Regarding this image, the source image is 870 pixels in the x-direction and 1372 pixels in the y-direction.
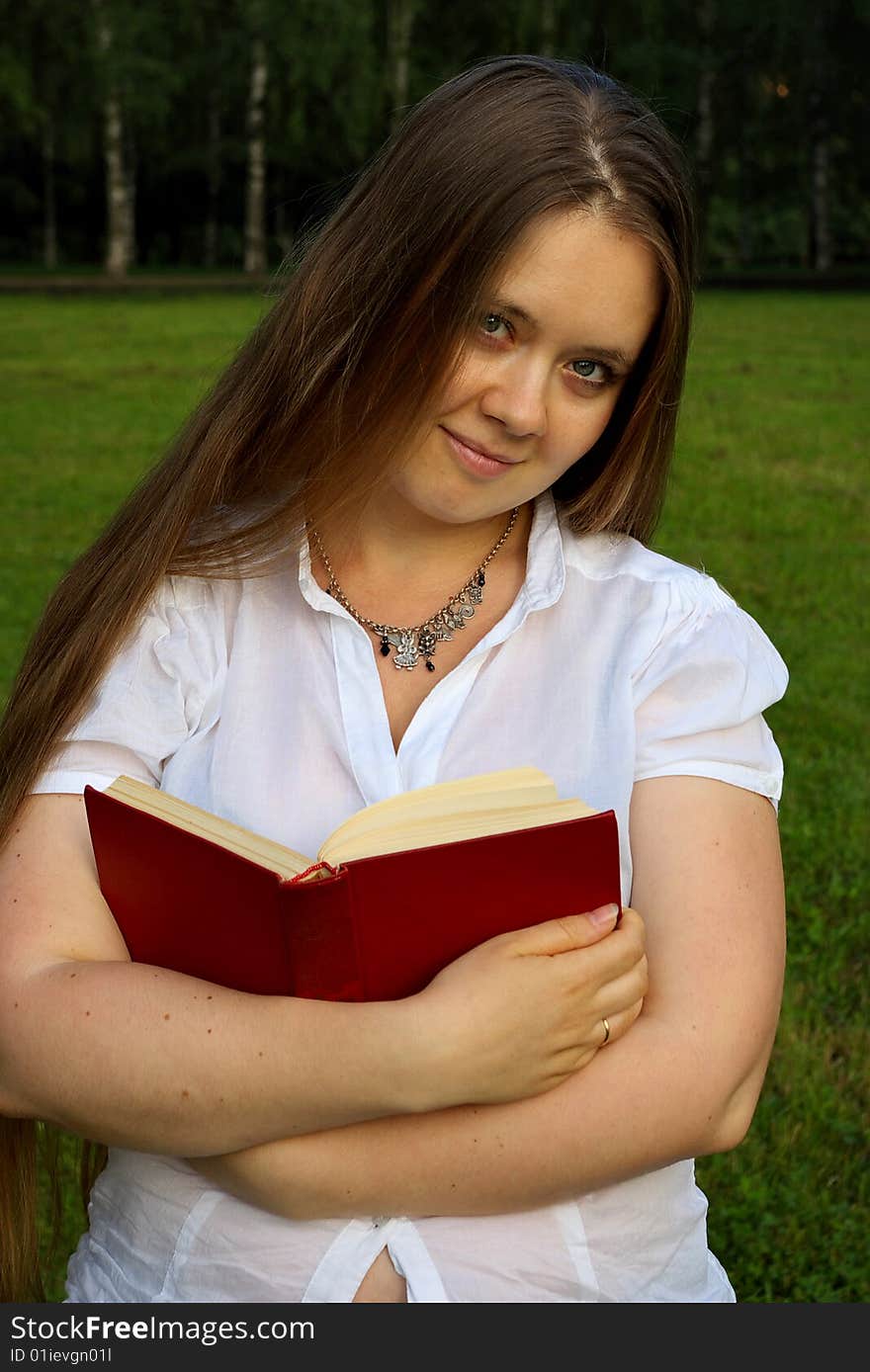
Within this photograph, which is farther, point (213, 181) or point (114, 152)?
point (213, 181)

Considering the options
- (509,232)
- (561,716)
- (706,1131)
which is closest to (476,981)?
(706,1131)

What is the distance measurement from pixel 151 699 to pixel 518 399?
54cm

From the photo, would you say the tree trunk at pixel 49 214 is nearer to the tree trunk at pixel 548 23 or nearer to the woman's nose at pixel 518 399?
the tree trunk at pixel 548 23

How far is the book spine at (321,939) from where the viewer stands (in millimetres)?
1376

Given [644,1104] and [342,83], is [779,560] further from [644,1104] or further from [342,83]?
[342,83]

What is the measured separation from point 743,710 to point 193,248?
36700 mm

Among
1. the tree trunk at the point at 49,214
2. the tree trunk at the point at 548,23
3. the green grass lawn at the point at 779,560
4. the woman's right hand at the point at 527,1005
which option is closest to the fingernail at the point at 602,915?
the woman's right hand at the point at 527,1005

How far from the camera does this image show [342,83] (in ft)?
84.4

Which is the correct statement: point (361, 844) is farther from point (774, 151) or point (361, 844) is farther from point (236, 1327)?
point (774, 151)

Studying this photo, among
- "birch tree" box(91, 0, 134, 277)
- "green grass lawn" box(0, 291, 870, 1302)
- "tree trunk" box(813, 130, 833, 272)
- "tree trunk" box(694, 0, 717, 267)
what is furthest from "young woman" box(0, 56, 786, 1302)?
"tree trunk" box(813, 130, 833, 272)

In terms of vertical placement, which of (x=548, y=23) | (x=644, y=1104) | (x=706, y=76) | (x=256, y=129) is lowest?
(x=644, y=1104)

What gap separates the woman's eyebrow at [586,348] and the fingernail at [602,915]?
0.62 m

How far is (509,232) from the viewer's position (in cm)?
166

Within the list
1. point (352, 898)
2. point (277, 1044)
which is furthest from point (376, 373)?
point (277, 1044)
